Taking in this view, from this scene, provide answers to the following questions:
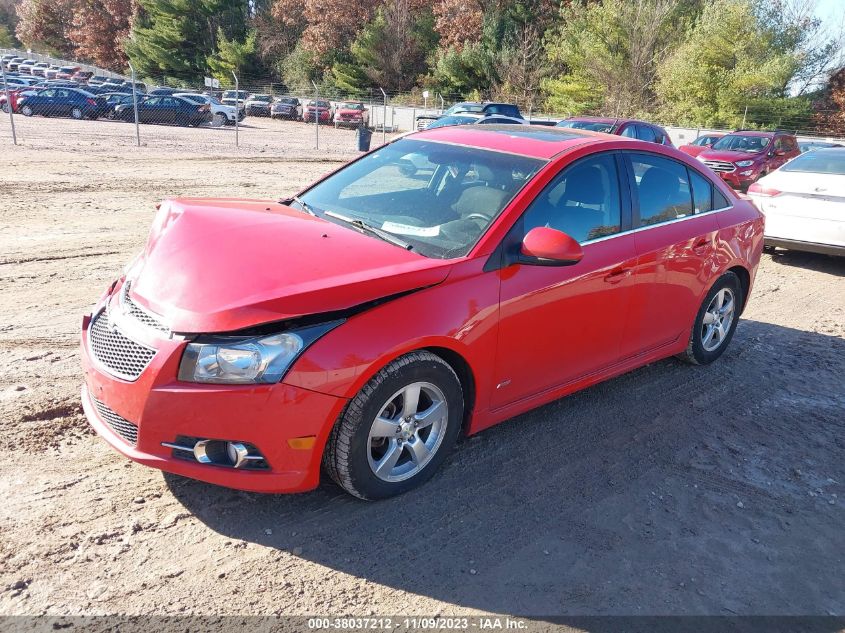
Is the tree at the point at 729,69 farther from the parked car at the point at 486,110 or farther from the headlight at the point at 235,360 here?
the headlight at the point at 235,360

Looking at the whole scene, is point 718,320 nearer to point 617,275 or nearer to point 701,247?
point 701,247

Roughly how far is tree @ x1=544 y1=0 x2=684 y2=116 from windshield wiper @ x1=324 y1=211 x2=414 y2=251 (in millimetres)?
39939

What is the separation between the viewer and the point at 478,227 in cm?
366

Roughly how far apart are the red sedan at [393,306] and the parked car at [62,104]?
102 feet

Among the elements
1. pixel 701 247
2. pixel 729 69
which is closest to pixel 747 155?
pixel 701 247

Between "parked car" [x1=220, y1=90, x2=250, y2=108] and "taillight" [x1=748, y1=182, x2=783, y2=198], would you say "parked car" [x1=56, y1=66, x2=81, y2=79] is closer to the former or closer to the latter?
"parked car" [x1=220, y1=90, x2=250, y2=108]

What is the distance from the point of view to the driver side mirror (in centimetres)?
346

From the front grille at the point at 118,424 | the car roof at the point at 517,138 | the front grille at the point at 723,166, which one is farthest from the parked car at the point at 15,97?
the front grille at the point at 118,424

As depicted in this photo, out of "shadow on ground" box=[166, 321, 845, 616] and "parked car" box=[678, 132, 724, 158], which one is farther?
"parked car" box=[678, 132, 724, 158]

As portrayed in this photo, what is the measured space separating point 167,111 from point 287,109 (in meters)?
11.8

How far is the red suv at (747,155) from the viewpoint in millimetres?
17312

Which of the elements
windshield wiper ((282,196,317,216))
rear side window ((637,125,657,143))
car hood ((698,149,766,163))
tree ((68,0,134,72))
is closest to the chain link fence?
rear side window ((637,125,657,143))

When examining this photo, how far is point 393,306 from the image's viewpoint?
312cm

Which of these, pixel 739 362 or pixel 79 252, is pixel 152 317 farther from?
pixel 79 252
